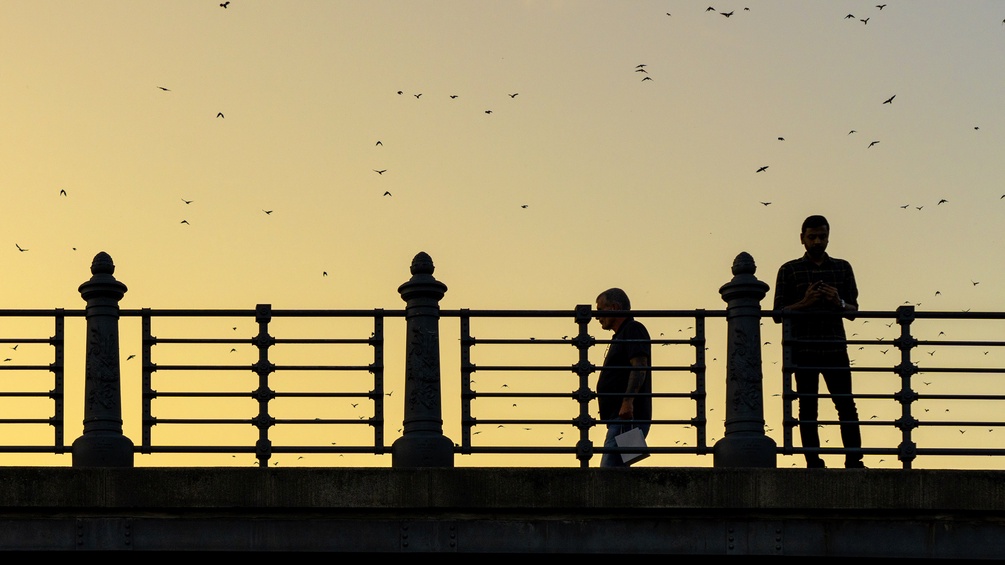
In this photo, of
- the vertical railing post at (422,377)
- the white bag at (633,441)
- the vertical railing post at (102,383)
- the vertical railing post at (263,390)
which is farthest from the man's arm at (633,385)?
the vertical railing post at (102,383)

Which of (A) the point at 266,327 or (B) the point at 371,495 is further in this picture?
(A) the point at 266,327

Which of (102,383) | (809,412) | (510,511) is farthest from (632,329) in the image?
(102,383)

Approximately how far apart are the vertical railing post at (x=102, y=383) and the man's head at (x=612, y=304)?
3377 mm

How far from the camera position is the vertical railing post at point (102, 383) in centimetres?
1259

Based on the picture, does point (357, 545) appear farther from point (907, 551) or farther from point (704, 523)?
point (907, 551)

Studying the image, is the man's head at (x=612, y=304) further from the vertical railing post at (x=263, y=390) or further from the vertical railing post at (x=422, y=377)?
the vertical railing post at (x=263, y=390)

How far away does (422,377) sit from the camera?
1277 cm

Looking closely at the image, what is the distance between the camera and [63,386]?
12797 mm

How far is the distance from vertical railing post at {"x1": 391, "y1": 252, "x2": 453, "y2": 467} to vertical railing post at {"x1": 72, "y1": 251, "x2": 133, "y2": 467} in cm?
186

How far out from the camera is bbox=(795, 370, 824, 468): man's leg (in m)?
13.6

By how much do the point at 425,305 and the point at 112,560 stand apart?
8.74 feet

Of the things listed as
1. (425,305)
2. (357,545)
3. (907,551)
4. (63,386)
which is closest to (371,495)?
(357,545)

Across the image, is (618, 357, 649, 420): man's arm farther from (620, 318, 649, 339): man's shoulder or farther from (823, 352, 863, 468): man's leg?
(823, 352, 863, 468): man's leg

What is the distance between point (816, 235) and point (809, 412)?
1308mm
